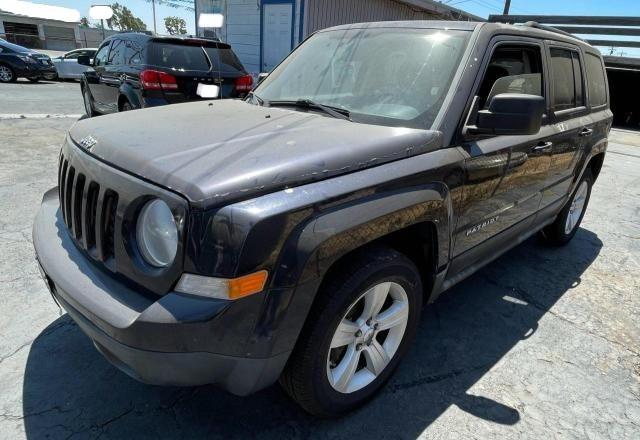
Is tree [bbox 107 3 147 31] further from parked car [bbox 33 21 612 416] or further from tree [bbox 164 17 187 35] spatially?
parked car [bbox 33 21 612 416]

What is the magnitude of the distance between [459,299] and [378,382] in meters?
1.34

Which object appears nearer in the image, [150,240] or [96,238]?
[150,240]

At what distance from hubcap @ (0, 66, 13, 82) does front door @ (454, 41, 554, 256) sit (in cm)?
1912

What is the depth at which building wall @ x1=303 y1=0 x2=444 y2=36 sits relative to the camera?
1305 cm

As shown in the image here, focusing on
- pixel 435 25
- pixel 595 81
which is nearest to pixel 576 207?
pixel 595 81

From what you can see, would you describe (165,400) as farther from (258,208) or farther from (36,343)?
(258,208)

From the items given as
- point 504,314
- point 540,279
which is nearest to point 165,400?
point 504,314

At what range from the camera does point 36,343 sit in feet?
8.43

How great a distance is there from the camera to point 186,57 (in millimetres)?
6949

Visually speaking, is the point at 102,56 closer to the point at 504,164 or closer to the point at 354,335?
the point at 504,164

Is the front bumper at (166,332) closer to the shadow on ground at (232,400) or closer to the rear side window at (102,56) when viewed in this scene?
the shadow on ground at (232,400)

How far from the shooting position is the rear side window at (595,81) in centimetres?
398

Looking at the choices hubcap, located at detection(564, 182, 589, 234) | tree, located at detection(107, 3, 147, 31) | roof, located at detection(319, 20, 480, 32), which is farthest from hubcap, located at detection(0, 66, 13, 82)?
tree, located at detection(107, 3, 147, 31)

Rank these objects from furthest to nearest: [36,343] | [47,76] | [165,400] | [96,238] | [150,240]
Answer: [47,76]
[36,343]
[165,400]
[96,238]
[150,240]
